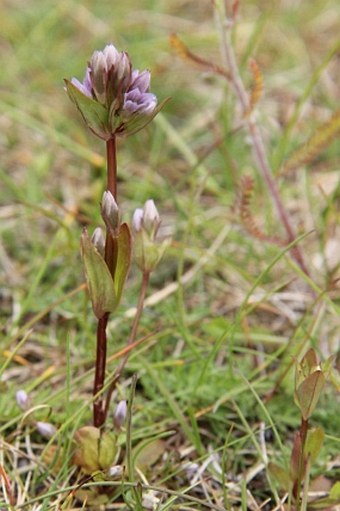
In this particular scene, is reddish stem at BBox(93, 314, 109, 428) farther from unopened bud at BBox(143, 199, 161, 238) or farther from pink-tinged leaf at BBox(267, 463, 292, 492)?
pink-tinged leaf at BBox(267, 463, 292, 492)

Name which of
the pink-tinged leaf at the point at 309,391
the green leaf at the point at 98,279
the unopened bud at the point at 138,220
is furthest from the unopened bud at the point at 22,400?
the pink-tinged leaf at the point at 309,391

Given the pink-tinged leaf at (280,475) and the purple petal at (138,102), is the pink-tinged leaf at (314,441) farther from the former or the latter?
the purple petal at (138,102)

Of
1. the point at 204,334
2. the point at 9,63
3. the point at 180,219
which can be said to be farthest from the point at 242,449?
the point at 9,63

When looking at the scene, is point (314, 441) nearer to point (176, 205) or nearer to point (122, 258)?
point (122, 258)

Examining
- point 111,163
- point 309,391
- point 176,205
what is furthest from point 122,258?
point 176,205

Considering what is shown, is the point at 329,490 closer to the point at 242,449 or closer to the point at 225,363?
the point at 242,449

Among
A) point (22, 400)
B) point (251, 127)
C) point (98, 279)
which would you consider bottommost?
point (22, 400)
